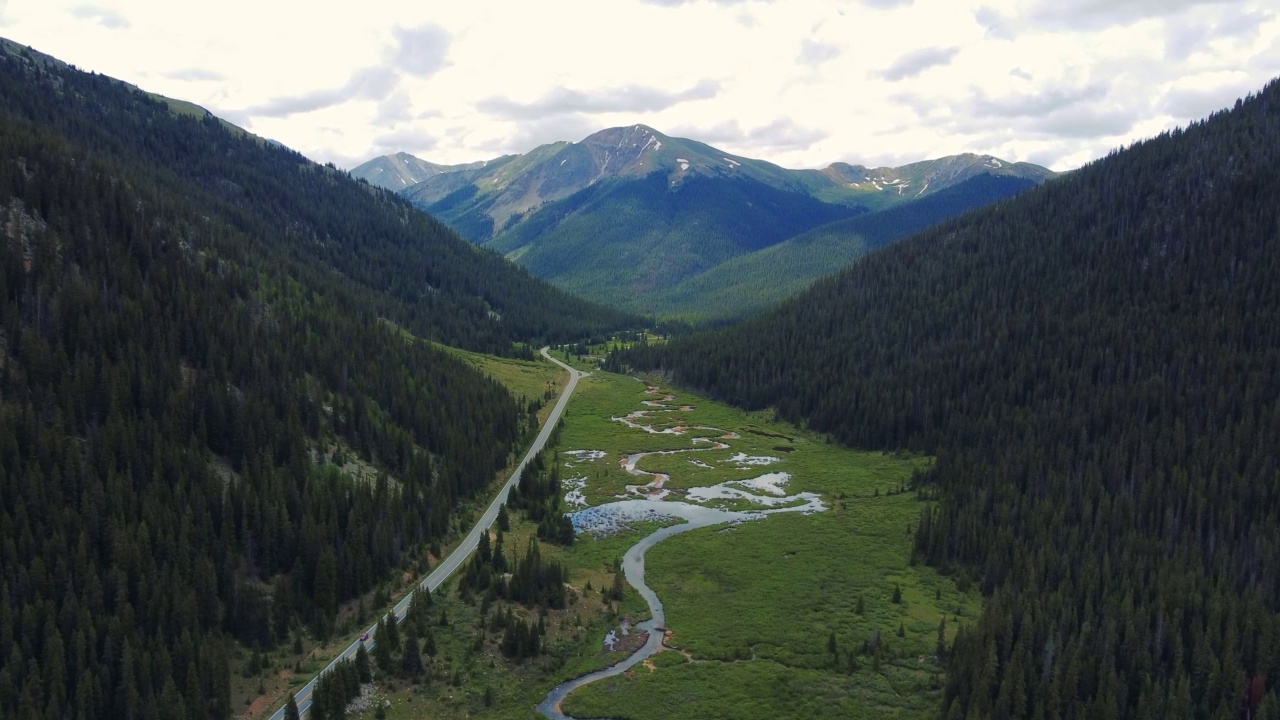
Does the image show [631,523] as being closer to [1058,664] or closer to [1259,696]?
[1058,664]

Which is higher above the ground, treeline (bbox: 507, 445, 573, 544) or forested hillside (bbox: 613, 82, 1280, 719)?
forested hillside (bbox: 613, 82, 1280, 719)

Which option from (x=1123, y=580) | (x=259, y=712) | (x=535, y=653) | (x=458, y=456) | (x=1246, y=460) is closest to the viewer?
(x=259, y=712)

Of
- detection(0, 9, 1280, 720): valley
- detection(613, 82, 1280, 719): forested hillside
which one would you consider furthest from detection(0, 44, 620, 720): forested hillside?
detection(613, 82, 1280, 719): forested hillside

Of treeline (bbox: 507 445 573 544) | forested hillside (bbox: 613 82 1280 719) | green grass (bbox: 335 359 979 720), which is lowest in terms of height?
green grass (bbox: 335 359 979 720)

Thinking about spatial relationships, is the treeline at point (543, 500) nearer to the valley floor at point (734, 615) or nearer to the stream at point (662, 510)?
the valley floor at point (734, 615)

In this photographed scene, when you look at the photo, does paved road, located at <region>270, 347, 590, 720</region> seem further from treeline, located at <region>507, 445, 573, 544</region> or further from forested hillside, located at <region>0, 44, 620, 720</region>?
forested hillside, located at <region>0, 44, 620, 720</region>

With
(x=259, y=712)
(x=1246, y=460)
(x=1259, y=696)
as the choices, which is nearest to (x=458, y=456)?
(x=259, y=712)
